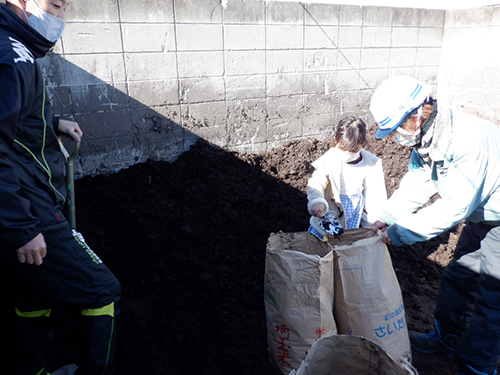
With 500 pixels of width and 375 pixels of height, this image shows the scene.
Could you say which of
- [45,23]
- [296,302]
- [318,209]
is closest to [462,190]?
[318,209]

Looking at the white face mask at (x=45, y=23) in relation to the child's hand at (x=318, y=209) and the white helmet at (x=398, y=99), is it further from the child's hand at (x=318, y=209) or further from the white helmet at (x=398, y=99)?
the child's hand at (x=318, y=209)

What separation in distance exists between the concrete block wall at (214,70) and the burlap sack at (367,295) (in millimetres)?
2847

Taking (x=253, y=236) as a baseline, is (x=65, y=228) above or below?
above

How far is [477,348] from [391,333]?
597mm

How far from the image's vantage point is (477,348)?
2084 millimetres

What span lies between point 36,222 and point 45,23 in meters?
0.93

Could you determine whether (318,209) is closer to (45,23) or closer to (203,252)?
(203,252)

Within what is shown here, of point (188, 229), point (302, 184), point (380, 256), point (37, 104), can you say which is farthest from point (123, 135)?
point (380, 256)

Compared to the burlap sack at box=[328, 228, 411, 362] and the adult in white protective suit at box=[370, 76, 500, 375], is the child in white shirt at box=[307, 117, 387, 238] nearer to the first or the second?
the adult in white protective suit at box=[370, 76, 500, 375]

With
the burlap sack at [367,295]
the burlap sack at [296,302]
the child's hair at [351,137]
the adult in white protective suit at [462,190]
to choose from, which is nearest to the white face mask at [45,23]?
the burlap sack at [296,302]

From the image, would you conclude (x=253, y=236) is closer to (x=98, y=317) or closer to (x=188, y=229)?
(x=188, y=229)

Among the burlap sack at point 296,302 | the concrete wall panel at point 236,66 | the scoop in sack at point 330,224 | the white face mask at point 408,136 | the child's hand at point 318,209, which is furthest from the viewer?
the concrete wall panel at point 236,66

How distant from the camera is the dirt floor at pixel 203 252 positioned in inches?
93.8

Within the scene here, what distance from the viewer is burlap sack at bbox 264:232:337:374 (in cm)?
182
